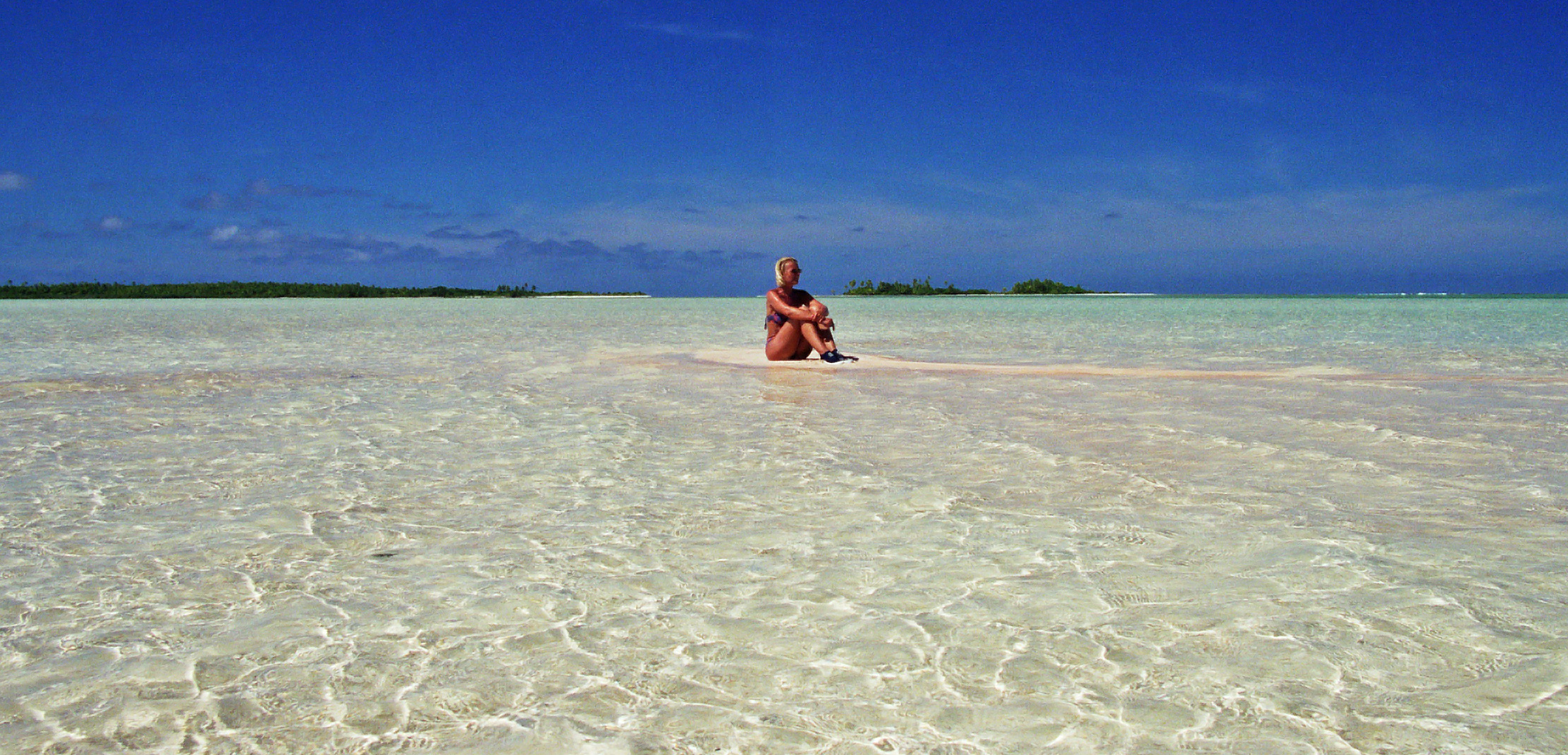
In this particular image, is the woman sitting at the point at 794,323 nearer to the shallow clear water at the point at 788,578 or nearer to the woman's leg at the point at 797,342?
the woman's leg at the point at 797,342

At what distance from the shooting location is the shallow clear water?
2254 millimetres

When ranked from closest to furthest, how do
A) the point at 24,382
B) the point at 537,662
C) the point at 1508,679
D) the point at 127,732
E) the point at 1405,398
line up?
1. the point at 127,732
2. the point at 1508,679
3. the point at 537,662
4. the point at 1405,398
5. the point at 24,382

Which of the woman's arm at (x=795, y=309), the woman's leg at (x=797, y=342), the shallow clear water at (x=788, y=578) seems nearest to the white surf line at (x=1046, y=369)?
the woman's leg at (x=797, y=342)

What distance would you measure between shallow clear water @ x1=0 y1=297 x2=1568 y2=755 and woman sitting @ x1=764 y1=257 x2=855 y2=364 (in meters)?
3.74

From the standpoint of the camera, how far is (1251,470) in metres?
4.95

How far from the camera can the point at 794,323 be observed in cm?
1145

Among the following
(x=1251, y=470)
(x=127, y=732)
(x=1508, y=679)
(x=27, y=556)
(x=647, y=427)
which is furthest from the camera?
(x=647, y=427)

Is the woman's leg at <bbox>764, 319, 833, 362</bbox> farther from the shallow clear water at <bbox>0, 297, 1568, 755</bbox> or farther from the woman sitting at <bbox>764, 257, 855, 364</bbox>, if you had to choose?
the shallow clear water at <bbox>0, 297, 1568, 755</bbox>

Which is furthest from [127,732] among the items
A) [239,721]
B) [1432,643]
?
[1432,643]

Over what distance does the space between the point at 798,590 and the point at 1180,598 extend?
3.56 feet

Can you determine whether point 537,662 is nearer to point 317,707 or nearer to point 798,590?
point 317,707

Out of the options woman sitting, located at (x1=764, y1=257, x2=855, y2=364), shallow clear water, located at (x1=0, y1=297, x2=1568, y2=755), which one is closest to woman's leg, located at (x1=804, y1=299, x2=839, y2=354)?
woman sitting, located at (x1=764, y1=257, x2=855, y2=364)

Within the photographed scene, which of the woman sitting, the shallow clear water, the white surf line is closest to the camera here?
the shallow clear water

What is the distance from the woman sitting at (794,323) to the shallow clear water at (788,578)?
3735 millimetres
